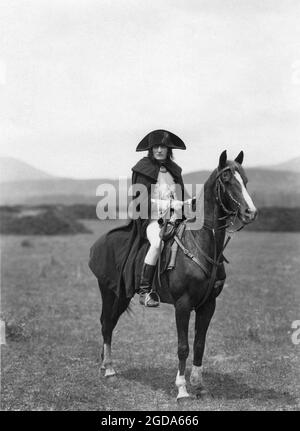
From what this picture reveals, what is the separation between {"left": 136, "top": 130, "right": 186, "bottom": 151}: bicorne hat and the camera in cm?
780

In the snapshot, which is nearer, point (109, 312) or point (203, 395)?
point (203, 395)

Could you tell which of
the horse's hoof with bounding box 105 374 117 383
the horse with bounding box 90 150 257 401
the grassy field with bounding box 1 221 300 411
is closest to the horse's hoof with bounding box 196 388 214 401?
the horse with bounding box 90 150 257 401

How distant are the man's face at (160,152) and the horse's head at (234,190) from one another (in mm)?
967

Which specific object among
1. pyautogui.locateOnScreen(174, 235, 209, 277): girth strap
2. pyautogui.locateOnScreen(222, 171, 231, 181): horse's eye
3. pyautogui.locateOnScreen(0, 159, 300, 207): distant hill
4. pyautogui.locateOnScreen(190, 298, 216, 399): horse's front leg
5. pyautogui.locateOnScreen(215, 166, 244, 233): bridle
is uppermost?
pyautogui.locateOnScreen(0, 159, 300, 207): distant hill

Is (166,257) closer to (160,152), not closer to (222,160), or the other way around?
(160,152)

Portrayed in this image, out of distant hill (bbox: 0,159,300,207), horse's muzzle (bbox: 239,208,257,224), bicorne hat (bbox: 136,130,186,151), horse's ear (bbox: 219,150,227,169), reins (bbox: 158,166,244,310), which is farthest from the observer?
distant hill (bbox: 0,159,300,207)

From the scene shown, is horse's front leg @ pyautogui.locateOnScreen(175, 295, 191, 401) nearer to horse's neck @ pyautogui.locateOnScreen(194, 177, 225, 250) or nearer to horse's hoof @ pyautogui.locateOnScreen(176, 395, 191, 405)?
horse's hoof @ pyautogui.locateOnScreen(176, 395, 191, 405)

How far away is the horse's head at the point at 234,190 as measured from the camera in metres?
6.94

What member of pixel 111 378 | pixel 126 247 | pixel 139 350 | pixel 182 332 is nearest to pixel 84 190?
pixel 139 350

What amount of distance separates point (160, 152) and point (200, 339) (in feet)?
8.54

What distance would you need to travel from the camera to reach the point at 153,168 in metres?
7.89

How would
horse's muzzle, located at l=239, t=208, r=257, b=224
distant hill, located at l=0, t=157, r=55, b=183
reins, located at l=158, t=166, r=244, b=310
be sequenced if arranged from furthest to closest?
distant hill, located at l=0, t=157, r=55, b=183 < reins, located at l=158, t=166, r=244, b=310 < horse's muzzle, located at l=239, t=208, r=257, b=224

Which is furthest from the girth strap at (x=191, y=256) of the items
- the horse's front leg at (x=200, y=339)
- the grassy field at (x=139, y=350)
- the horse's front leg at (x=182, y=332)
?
the grassy field at (x=139, y=350)

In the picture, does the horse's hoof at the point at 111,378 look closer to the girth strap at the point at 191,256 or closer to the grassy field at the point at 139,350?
the grassy field at the point at 139,350
